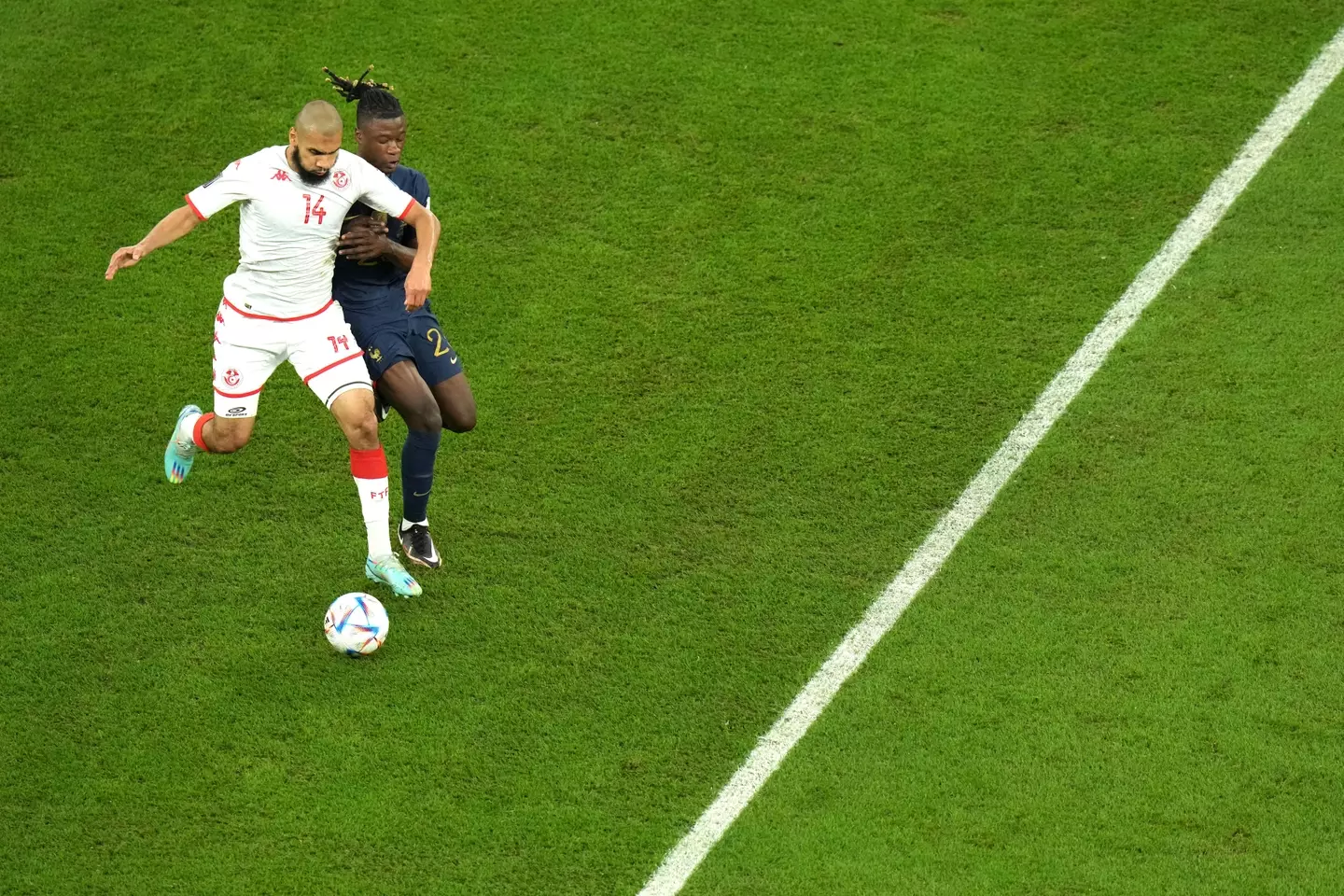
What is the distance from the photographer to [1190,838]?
5.82 m

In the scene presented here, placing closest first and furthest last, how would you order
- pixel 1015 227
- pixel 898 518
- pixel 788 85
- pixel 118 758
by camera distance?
pixel 118 758 → pixel 898 518 → pixel 1015 227 → pixel 788 85

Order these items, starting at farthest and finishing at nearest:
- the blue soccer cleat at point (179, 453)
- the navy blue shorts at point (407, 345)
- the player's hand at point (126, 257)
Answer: the blue soccer cleat at point (179, 453) → the navy blue shorts at point (407, 345) → the player's hand at point (126, 257)

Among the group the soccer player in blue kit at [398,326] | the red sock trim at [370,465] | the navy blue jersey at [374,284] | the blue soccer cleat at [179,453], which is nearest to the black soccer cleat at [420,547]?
the soccer player in blue kit at [398,326]

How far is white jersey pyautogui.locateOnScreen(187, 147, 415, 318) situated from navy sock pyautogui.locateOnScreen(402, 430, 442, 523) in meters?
0.72

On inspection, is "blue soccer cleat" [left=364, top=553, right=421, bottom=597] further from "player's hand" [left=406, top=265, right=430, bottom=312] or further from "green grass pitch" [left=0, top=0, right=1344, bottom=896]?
"player's hand" [left=406, top=265, right=430, bottom=312]

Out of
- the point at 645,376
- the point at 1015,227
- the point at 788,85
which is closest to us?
the point at 645,376

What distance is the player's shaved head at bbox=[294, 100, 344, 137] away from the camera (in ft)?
20.9

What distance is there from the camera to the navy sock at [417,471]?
6922 mm

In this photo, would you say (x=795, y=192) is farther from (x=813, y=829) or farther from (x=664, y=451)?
(x=813, y=829)

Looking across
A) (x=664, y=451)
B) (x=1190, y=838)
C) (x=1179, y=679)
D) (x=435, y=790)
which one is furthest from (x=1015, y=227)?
(x=435, y=790)

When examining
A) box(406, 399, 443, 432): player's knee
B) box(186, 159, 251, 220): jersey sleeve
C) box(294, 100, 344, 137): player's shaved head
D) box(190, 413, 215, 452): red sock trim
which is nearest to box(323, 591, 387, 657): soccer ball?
box(406, 399, 443, 432): player's knee

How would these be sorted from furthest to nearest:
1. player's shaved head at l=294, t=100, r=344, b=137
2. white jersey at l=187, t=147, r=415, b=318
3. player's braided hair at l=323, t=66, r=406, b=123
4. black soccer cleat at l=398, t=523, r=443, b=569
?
black soccer cleat at l=398, t=523, r=443, b=569 → player's braided hair at l=323, t=66, r=406, b=123 → white jersey at l=187, t=147, r=415, b=318 → player's shaved head at l=294, t=100, r=344, b=137

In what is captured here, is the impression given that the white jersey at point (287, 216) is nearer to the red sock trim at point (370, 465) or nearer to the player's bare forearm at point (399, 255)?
the player's bare forearm at point (399, 255)

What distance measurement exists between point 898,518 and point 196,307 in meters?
3.97
